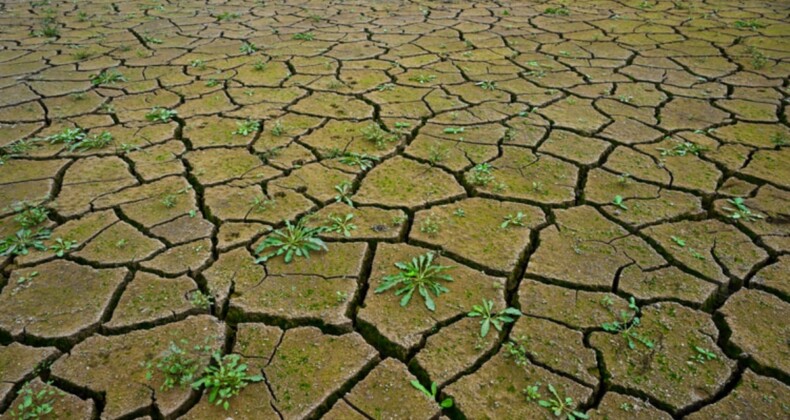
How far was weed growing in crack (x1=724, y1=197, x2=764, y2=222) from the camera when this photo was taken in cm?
235

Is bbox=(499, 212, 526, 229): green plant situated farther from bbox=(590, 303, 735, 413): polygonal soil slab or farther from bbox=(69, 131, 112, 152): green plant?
bbox=(69, 131, 112, 152): green plant

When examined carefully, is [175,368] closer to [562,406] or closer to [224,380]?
[224,380]

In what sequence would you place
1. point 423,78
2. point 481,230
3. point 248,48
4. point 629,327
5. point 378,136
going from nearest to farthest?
1. point 629,327
2. point 481,230
3. point 378,136
4. point 423,78
5. point 248,48

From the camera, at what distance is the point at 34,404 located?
1.55 m

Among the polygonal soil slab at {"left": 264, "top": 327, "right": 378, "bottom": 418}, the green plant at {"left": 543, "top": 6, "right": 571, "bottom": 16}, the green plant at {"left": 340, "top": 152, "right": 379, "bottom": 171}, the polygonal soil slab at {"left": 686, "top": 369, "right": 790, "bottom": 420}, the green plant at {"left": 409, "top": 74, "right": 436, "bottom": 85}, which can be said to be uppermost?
the polygonal soil slab at {"left": 686, "top": 369, "right": 790, "bottom": 420}

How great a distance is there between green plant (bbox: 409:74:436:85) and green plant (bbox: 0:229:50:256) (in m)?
2.65

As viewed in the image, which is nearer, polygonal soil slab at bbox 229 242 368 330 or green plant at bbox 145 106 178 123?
polygonal soil slab at bbox 229 242 368 330

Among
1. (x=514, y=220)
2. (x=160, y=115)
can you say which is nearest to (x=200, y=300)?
(x=514, y=220)

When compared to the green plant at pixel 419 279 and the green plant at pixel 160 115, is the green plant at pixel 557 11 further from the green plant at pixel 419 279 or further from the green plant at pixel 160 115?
the green plant at pixel 419 279

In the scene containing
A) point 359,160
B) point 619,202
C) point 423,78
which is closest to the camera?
point 619,202

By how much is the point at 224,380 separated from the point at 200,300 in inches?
16.2

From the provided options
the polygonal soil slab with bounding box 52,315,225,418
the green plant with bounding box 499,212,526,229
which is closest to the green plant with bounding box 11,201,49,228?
the polygonal soil slab with bounding box 52,315,225,418

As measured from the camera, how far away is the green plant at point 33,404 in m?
1.52

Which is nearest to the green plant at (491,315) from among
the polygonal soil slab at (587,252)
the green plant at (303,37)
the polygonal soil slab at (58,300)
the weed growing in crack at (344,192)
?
the polygonal soil slab at (587,252)
